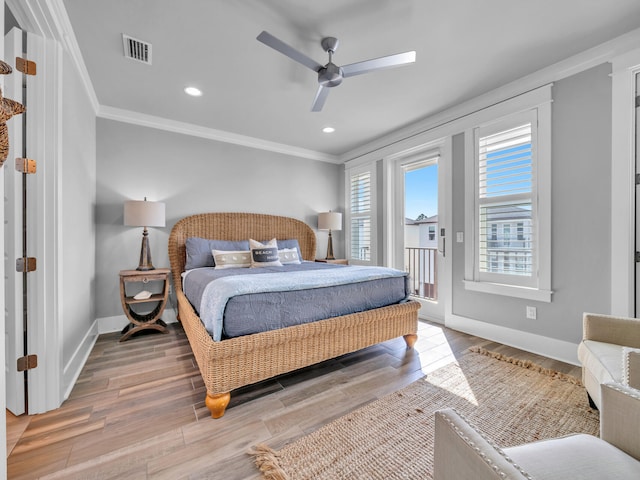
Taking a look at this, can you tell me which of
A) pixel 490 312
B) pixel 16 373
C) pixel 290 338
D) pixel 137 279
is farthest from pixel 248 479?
pixel 490 312

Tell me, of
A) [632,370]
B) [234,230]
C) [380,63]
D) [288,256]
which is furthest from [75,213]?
[632,370]

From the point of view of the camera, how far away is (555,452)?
82cm

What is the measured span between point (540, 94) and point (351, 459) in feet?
10.9

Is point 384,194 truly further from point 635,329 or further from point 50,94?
point 50,94

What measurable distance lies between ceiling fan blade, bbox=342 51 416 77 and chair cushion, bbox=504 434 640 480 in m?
2.24

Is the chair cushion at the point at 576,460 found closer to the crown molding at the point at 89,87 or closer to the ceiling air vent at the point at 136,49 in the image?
the crown molding at the point at 89,87

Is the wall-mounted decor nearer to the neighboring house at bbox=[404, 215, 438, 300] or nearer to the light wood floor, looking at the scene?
the light wood floor

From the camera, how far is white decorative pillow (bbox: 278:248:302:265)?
3797mm

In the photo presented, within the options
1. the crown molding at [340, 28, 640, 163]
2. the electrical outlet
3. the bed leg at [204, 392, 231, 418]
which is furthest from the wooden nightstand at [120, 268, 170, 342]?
the electrical outlet

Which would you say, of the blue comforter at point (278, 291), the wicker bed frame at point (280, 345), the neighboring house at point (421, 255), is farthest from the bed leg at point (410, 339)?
the neighboring house at point (421, 255)

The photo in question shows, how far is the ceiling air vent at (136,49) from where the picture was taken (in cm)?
211

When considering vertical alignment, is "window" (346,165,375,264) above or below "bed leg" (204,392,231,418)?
above

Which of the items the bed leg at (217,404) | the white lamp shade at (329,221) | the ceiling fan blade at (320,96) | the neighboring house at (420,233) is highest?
the ceiling fan blade at (320,96)

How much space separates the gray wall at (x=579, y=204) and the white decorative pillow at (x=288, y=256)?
2692 mm
